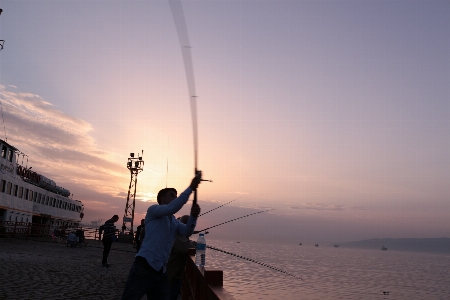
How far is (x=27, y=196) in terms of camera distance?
42.7 meters

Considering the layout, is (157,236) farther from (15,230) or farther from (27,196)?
(27,196)

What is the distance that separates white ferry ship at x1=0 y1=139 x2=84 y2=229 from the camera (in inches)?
1436

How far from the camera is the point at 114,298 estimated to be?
9.94 meters

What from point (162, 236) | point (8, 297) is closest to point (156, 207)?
point (162, 236)

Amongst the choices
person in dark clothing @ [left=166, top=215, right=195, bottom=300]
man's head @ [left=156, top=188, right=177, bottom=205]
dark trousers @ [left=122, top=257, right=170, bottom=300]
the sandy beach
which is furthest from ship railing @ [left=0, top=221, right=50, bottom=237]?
dark trousers @ [left=122, top=257, right=170, bottom=300]

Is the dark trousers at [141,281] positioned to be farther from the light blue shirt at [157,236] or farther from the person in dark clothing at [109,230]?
the person in dark clothing at [109,230]

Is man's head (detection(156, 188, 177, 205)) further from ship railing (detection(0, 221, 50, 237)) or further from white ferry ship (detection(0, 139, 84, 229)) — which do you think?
white ferry ship (detection(0, 139, 84, 229))

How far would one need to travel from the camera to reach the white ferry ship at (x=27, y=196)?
3647 cm

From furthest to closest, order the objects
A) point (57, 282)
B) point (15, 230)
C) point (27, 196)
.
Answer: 1. point (27, 196)
2. point (15, 230)
3. point (57, 282)

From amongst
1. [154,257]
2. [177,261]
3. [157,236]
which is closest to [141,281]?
[154,257]

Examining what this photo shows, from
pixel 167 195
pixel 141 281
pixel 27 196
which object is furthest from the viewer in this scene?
pixel 27 196

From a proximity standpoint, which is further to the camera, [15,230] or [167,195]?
[15,230]

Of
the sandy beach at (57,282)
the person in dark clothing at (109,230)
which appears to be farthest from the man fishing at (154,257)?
the person in dark clothing at (109,230)

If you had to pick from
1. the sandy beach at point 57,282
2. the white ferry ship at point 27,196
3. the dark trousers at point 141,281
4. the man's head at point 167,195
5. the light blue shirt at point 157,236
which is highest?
the white ferry ship at point 27,196
